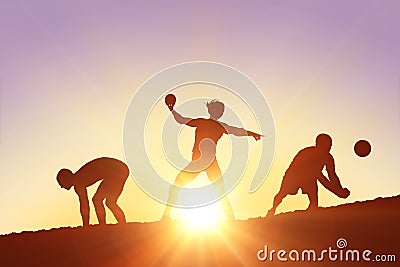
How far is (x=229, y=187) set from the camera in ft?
55.0

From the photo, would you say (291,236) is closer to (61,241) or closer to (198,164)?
(198,164)

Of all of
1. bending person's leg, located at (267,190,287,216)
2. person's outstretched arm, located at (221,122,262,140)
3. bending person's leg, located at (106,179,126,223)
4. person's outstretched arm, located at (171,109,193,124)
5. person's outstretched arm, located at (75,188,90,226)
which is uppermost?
person's outstretched arm, located at (171,109,193,124)

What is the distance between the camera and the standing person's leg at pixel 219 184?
651 inches

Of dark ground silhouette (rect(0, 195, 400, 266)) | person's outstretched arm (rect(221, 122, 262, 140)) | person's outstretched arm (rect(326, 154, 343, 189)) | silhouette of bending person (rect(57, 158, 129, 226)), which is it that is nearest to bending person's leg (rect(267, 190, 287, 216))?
dark ground silhouette (rect(0, 195, 400, 266))

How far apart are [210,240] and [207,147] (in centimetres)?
211

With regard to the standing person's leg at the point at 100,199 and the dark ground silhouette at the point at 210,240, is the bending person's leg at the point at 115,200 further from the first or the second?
the dark ground silhouette at the point at 210,240

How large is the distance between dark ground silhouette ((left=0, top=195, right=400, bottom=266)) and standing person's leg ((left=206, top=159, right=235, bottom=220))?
1.43 ft

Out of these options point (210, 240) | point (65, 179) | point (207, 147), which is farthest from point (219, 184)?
point (65, 179)

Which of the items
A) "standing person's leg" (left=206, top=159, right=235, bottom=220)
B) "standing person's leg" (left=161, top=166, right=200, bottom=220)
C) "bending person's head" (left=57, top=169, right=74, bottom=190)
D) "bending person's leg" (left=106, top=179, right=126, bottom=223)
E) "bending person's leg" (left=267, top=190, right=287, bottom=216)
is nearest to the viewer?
"standing person's leg" (left=161, top=166, right=200, bottom=220)

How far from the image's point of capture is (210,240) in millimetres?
15469

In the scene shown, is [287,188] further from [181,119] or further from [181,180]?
[181,119]

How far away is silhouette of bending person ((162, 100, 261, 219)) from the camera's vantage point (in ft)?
53.7

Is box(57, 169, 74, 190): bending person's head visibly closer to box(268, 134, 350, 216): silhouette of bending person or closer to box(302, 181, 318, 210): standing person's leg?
box(268, 134, 350, 216): silhouette of bending person

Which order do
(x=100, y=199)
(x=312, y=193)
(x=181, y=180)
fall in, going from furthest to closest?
(x=100, y=199) < (x=312, y=193) < (x=181, y=180)
